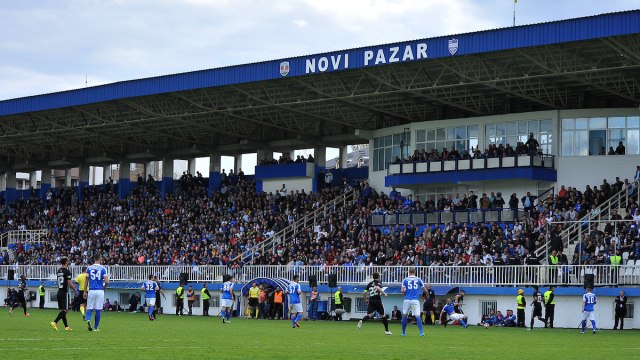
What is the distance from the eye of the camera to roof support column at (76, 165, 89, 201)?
7731cm

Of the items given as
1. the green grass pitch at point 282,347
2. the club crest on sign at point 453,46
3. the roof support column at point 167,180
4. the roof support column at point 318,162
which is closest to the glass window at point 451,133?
the club crest on sign at point 453,46

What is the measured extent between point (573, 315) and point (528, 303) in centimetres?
168

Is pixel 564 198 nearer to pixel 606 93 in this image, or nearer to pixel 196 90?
pixel 606 93

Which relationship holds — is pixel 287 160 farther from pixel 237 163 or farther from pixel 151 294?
pixel 151 294

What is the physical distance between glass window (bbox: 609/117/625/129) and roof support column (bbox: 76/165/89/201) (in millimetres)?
41242

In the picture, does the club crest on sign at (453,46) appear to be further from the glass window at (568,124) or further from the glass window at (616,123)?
the glass window at (616,123)

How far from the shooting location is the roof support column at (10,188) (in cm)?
8344

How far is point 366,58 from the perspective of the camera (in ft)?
152

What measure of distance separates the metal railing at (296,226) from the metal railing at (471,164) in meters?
3.28

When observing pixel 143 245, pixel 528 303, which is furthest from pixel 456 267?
pixel 143 245

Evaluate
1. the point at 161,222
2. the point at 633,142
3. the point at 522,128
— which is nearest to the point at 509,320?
the point at 633,142

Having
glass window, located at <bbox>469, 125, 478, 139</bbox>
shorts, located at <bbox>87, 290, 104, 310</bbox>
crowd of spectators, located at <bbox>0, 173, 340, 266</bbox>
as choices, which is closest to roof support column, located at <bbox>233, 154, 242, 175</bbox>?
crowd of spectators, located at <bbox>0, 173, 340, 266</bbox>

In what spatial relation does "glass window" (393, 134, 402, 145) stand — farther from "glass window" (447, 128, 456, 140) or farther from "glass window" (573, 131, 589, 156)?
"glass window" (573, 131, 589, 156)

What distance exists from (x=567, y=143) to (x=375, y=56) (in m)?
10.3
